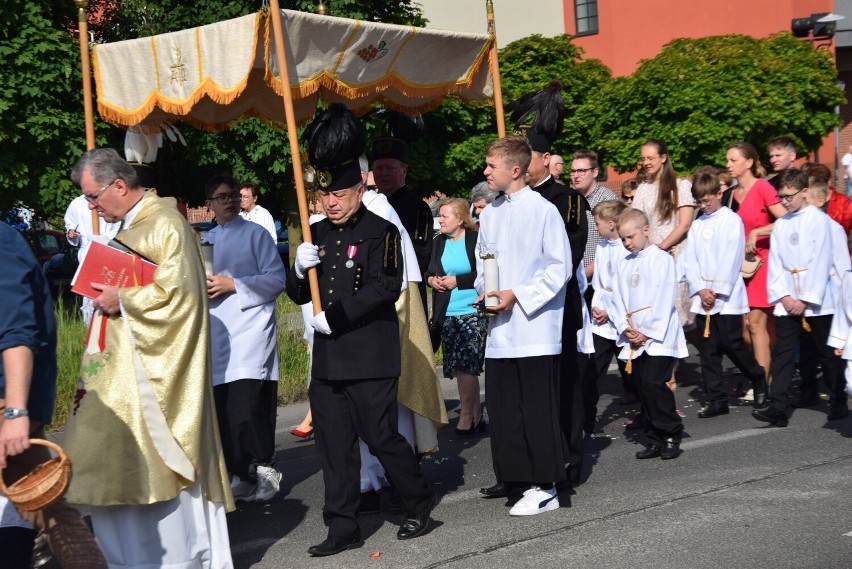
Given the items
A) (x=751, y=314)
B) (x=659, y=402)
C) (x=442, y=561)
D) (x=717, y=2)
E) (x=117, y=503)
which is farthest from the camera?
(x=717, y=2)

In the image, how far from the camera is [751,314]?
9.41 meters

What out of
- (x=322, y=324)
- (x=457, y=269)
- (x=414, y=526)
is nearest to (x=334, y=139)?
(x=322, y=324)

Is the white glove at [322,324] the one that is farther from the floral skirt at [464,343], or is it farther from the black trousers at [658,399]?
the floral skirt at [464,343]

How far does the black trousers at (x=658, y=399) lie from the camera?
736cm

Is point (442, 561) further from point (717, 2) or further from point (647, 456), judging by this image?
point (717, 2)

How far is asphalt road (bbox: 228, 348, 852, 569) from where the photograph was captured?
539cm

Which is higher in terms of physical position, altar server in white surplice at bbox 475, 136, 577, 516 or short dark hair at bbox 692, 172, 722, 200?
short dark hair at bbox 692, 172, 722, 200

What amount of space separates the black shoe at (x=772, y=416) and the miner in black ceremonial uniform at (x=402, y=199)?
2760 mm

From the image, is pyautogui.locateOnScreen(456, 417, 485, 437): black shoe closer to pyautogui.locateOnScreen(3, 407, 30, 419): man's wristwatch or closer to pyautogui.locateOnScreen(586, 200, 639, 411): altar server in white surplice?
pyautogui.locateOnScreen(586, 200, 639, 411): altar server in white surplice

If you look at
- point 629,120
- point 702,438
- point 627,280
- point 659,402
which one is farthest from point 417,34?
point 629,120

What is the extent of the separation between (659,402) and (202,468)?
339 centimetres

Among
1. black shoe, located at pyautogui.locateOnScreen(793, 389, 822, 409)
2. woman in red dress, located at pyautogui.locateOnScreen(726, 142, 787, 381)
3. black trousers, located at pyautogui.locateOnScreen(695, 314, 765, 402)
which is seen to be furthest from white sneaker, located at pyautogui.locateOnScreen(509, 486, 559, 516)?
woman in red dress, located at pyautogui.locateOnScreen(726, 142, 787, 381)

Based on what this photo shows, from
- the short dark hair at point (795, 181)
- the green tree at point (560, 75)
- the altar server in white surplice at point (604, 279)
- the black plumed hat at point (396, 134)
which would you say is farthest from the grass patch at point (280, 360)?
the green tree at point (560, 75)

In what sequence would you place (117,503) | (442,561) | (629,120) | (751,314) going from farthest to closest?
(629,120), (751,314), (442,561), (117,503)
